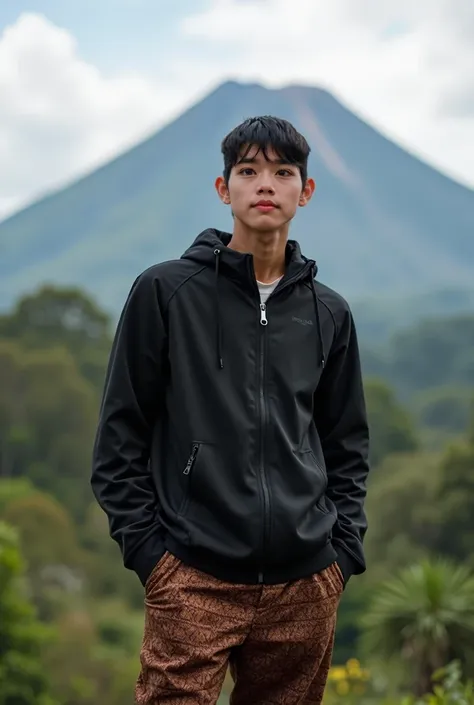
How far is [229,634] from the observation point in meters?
2.60

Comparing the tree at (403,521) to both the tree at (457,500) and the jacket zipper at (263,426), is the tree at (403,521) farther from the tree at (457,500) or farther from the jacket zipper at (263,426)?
the jacket zipper at (263,426)

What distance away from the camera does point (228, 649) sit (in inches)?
103

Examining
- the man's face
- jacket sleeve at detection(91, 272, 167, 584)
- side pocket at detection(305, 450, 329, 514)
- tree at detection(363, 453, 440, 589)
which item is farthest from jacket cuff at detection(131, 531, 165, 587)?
tree at detection(363, 453, 440, 589)

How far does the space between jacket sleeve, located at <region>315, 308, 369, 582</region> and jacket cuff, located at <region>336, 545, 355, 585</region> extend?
0.10 metres

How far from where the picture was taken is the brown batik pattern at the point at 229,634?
2.54 meters

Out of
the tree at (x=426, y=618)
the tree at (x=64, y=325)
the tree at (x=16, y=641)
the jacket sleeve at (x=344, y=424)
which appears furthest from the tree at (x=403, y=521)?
the jacket sleeve at (x=344, y=424)

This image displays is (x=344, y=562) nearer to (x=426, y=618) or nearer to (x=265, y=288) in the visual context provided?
(x=265, y=288)

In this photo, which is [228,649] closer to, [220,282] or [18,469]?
[220,282]

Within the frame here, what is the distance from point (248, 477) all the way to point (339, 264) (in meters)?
185

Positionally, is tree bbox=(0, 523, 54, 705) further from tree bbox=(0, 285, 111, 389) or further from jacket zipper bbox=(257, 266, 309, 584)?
tree bbox=(0, 285, 111, 389)

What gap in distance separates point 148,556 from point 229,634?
0.26 meters

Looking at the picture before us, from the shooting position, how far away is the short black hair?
2.73 meters

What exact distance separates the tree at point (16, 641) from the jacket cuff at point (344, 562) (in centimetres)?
1642

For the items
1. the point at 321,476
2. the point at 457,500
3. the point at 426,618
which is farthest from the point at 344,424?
the point at 457,500
